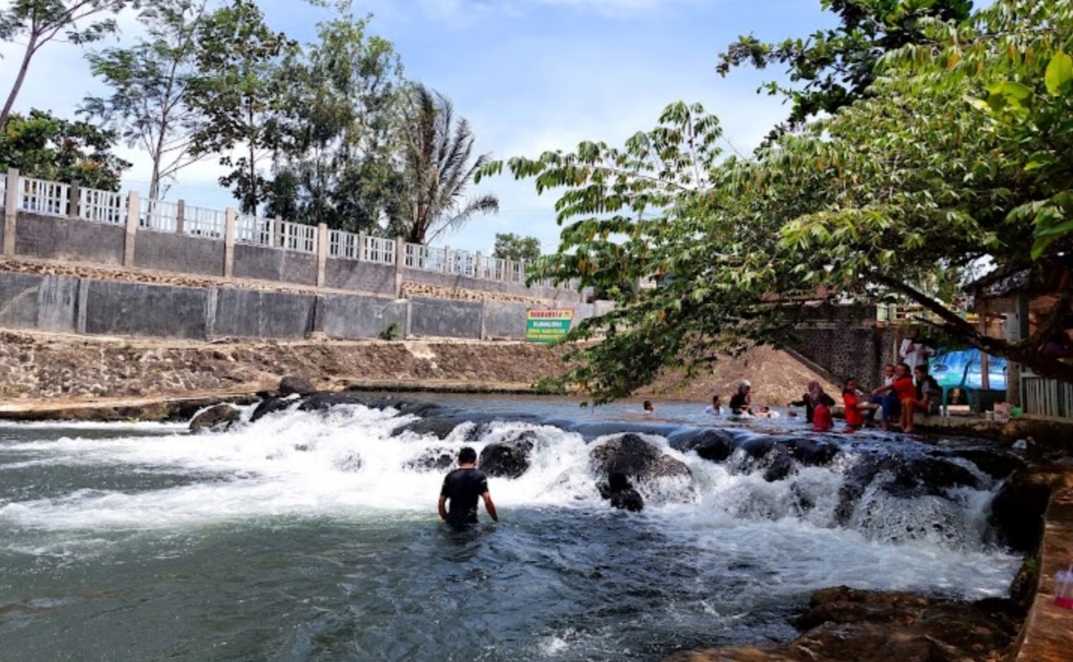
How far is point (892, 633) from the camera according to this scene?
4.81 m

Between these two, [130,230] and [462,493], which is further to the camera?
[130,230]

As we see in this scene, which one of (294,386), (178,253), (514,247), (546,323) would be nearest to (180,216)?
(178,253)

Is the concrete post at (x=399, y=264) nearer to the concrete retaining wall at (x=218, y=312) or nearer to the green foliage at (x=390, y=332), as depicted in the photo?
the concrete retaining wall at (x=218, y=312)

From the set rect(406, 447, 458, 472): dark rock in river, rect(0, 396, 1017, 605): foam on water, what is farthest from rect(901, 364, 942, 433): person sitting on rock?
rect(406, 447, 458, 472): dark rock in river

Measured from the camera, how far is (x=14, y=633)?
520cm

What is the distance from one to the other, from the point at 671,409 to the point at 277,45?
18932 millimetres

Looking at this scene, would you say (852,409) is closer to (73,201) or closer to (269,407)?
A: (269,407)

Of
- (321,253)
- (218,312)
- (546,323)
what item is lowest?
(218,312)

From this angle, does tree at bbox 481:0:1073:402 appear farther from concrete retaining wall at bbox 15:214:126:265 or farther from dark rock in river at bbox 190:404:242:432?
concrete retaining wall at bbox 15:214:126:265

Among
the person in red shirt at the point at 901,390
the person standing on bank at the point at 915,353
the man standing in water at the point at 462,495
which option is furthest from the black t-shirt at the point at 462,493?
the person standing on bank at the point at 915,353

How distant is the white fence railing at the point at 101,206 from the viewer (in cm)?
2069

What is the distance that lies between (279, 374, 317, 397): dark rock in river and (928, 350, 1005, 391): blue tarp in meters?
14.3

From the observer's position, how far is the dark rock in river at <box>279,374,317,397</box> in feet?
64.1

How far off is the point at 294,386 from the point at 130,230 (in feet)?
20.9
